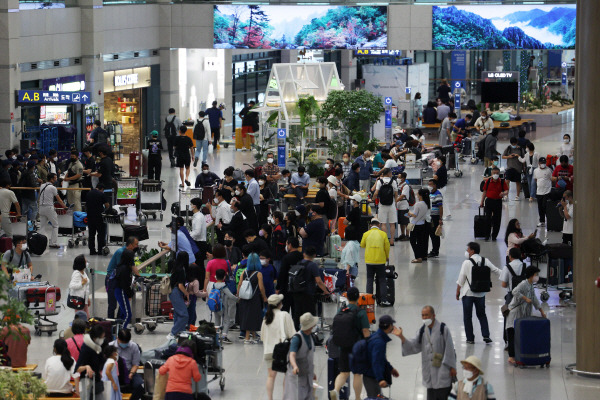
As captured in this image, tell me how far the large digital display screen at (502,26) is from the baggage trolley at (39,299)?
2778cm

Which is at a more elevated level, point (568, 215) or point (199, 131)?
point (199, 131)

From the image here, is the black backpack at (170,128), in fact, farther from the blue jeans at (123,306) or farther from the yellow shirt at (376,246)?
the blue jeans at (123,306)

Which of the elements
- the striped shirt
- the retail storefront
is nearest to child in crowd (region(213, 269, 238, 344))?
the striped shirt

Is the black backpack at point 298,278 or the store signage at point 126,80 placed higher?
the store signage at point 126,80

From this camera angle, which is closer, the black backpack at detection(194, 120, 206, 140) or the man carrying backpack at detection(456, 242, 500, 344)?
the man carrying backpack at detection(456, 242, 500, 344)

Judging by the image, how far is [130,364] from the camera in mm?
13008

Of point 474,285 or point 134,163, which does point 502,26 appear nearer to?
point 134,163

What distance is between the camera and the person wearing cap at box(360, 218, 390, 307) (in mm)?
17469

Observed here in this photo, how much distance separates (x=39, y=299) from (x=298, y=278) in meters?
3.83

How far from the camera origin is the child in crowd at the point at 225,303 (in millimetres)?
15987

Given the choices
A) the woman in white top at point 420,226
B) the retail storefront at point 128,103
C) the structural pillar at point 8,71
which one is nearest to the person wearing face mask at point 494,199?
the woman in white top at point 420,226

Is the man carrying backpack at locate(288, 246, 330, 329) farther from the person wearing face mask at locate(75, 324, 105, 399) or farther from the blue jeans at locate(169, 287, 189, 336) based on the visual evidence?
the person wearing face mask at locate(75, 324, 105, 399)

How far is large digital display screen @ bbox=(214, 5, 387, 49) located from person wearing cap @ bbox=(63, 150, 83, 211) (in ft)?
59.8

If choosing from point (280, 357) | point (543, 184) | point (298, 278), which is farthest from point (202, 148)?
point (280, 357)
